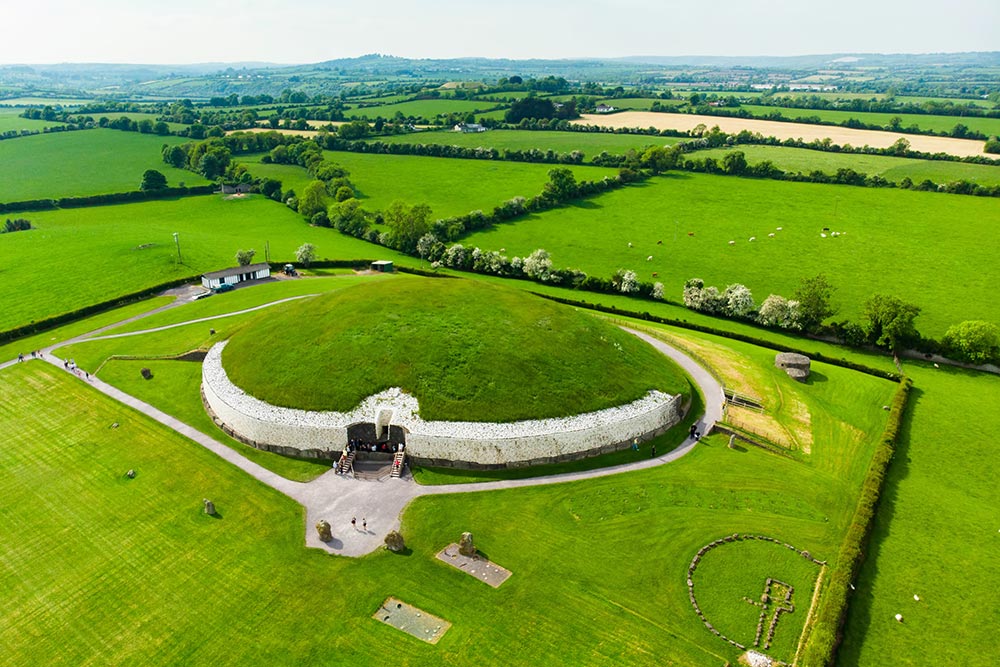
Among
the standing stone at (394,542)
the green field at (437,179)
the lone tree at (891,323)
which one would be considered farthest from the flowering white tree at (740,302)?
the green field at (437,179)

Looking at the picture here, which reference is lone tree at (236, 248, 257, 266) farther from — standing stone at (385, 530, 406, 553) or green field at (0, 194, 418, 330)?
standing stone at (385, 530, 406, 553)

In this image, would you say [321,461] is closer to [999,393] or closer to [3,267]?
[999,393]

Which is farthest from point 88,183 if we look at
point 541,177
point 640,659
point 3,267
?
point 640,659

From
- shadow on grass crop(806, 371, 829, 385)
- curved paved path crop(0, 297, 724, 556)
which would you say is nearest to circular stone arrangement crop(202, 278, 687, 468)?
curved paved path crop(0, 297, 724, 556)

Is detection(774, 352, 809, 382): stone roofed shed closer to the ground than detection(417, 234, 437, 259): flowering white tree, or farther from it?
closer to the ground

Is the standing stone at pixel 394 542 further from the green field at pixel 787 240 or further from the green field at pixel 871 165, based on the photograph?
the green field at pixel 871 165

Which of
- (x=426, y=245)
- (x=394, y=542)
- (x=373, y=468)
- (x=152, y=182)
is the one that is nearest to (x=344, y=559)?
(x=394, y=542)
